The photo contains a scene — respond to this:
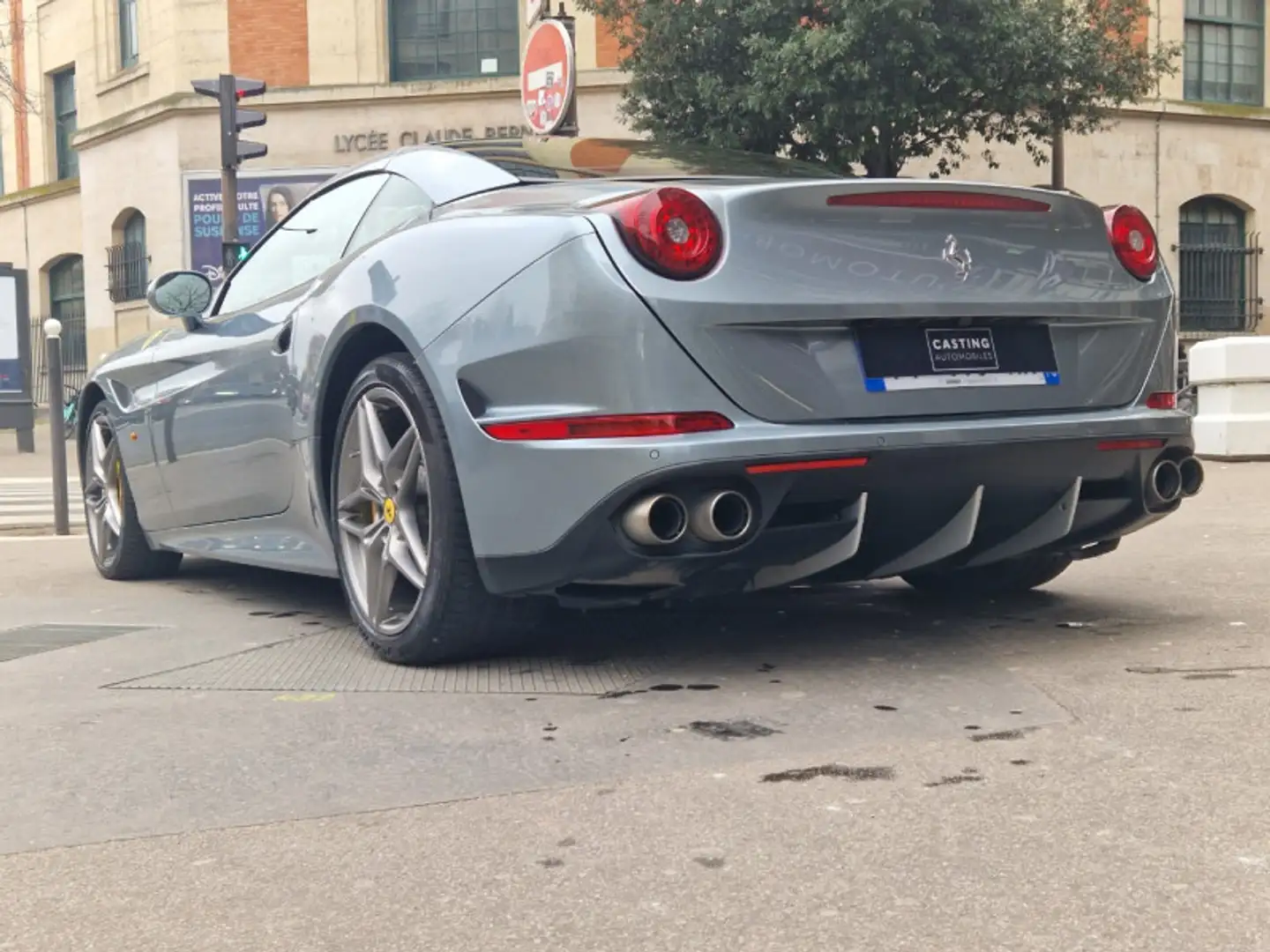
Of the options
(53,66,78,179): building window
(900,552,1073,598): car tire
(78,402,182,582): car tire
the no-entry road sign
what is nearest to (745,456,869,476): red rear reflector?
(900,552,1073,598): car tire

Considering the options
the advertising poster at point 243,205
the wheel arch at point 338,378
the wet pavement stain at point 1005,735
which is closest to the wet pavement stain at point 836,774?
the wet pavement stain at point 1005,735

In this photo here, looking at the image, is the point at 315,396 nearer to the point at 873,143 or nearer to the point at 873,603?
the point at 873,603

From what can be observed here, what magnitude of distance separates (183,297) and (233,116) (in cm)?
829

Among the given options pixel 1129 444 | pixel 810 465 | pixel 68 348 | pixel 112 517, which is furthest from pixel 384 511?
pixel 68 348

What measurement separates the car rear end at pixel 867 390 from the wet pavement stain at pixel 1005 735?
67 cm

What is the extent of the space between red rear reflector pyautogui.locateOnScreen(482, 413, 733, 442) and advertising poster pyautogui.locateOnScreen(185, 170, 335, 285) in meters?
19.6

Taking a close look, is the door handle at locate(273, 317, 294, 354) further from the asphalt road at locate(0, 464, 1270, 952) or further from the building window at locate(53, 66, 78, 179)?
the building window at locate(53, 66, 78, 179)

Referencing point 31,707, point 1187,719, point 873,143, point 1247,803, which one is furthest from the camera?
point 873,143

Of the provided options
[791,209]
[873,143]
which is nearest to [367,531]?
[791,209]

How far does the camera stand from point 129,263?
85.5 ft

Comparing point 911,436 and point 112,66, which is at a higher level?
point 112,66

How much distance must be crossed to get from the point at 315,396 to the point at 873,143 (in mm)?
15059

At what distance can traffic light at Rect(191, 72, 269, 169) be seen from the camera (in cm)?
1338

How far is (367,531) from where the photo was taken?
428cm
